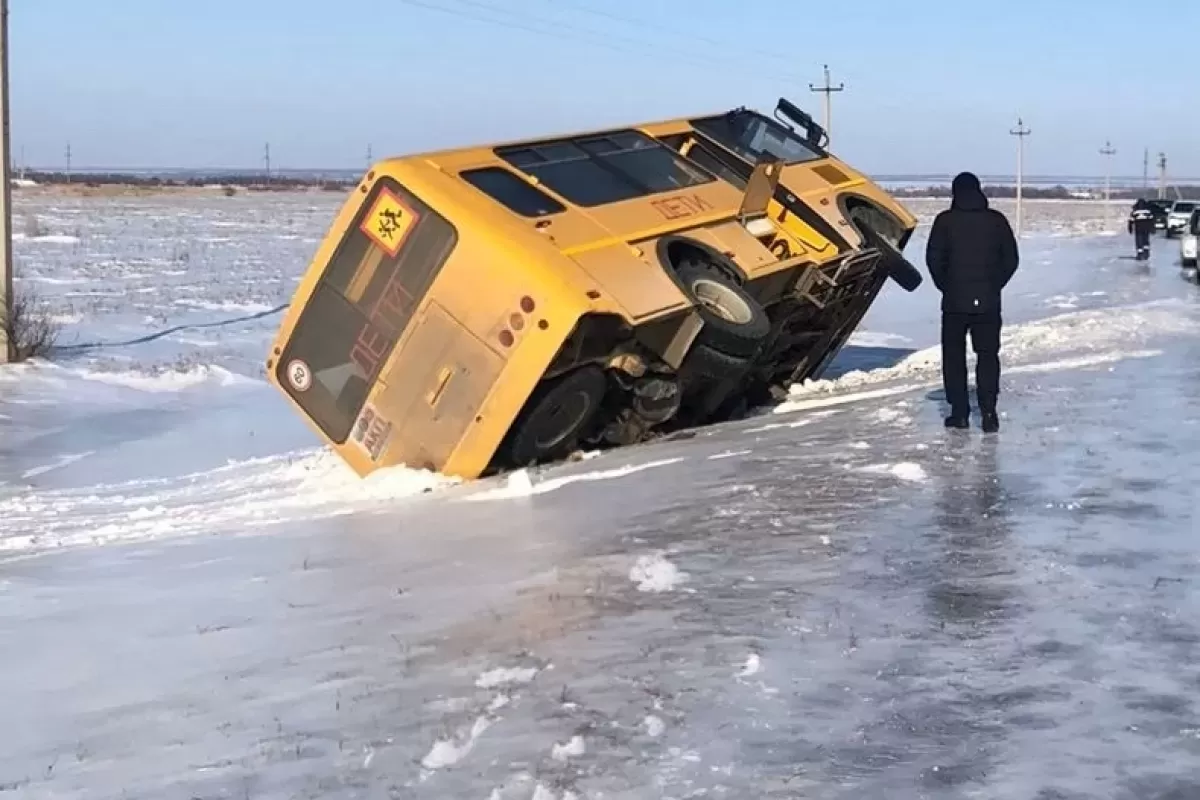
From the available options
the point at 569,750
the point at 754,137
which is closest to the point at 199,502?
the point at 754,137

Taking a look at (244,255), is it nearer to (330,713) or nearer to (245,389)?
(245,389)

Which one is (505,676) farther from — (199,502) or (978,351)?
(199,502)

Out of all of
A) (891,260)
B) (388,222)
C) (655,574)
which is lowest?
(655,574)

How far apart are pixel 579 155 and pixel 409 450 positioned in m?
2.69

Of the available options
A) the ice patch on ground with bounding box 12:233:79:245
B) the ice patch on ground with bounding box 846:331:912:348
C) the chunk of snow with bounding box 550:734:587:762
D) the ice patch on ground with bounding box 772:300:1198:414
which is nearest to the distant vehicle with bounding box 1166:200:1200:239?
the ice patch on ground with bounding box 846:331:912:348

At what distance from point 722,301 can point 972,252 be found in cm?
170

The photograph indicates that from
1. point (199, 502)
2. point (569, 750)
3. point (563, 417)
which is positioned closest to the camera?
point (569, 750)

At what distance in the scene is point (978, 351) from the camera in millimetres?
8617

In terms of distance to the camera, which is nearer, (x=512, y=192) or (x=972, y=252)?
(x=972, y=252)

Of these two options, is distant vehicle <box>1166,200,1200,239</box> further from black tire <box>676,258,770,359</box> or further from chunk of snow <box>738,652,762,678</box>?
chunk of snow <box>738,652,762,678</box>

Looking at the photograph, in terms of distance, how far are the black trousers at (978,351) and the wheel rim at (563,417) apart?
7.40 feet

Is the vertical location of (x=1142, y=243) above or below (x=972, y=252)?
above

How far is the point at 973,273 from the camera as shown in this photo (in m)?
8.43

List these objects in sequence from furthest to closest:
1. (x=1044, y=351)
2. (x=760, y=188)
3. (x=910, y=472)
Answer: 1. (x=1044, y=351)
2. (x=760, y=188)
3. (x=910, y=472)
